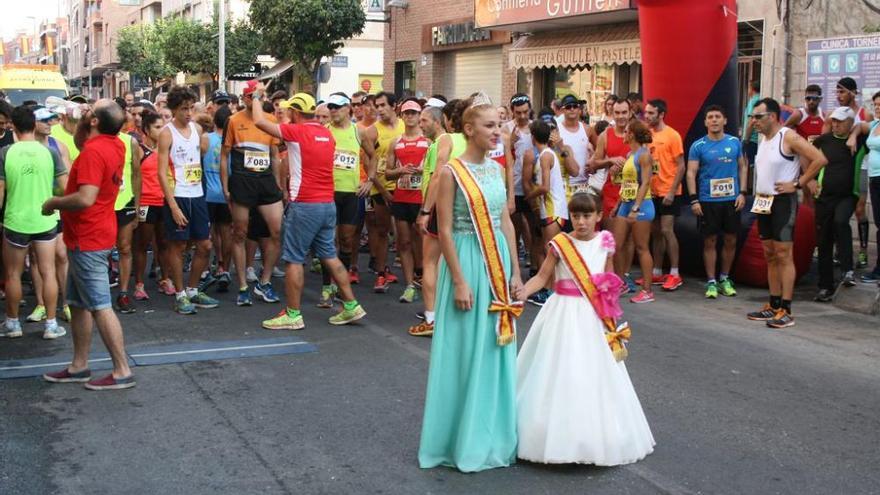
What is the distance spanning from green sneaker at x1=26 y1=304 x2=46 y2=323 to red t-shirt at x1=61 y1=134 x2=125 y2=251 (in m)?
2.47

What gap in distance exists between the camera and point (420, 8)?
89.3ft

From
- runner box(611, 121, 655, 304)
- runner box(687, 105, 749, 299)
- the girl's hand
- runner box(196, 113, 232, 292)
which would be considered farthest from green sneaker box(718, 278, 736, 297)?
the girl's hand

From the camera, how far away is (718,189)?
1037cm

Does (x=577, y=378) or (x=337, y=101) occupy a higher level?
(x=337, y=101)

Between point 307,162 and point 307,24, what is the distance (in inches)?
998

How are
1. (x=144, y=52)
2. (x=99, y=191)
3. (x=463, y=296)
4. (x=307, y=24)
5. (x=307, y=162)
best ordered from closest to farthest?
(x=463, y=296) → (x=99, y=191) → (x=307, y=162) → (x=307, y=24) → (x=144, y=52)

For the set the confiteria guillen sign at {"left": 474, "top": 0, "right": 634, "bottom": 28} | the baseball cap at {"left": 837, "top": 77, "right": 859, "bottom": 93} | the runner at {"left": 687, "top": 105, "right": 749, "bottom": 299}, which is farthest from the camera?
the confiteria guillen sign at {"left": 474, "top": 0, "right": 634, "bottom": 28}

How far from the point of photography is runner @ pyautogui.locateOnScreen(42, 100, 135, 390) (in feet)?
20.7

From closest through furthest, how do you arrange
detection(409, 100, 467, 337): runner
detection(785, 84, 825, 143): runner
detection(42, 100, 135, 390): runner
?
1. detection(42, 100, 135, 390): runner
2. detection(409, 100, 467, 337): runner
3. detection(785, 84, 825, 143): runner

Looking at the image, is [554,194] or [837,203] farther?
[837,203]

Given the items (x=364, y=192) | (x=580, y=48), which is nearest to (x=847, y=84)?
(x=364, y=192)

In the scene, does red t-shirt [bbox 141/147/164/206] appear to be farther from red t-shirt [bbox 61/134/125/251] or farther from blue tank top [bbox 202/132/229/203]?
red t-shirt [bbox 61/134/125/251]

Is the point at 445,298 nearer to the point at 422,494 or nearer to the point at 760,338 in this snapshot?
the point at 422,494

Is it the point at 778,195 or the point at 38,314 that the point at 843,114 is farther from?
the point at 38,314
